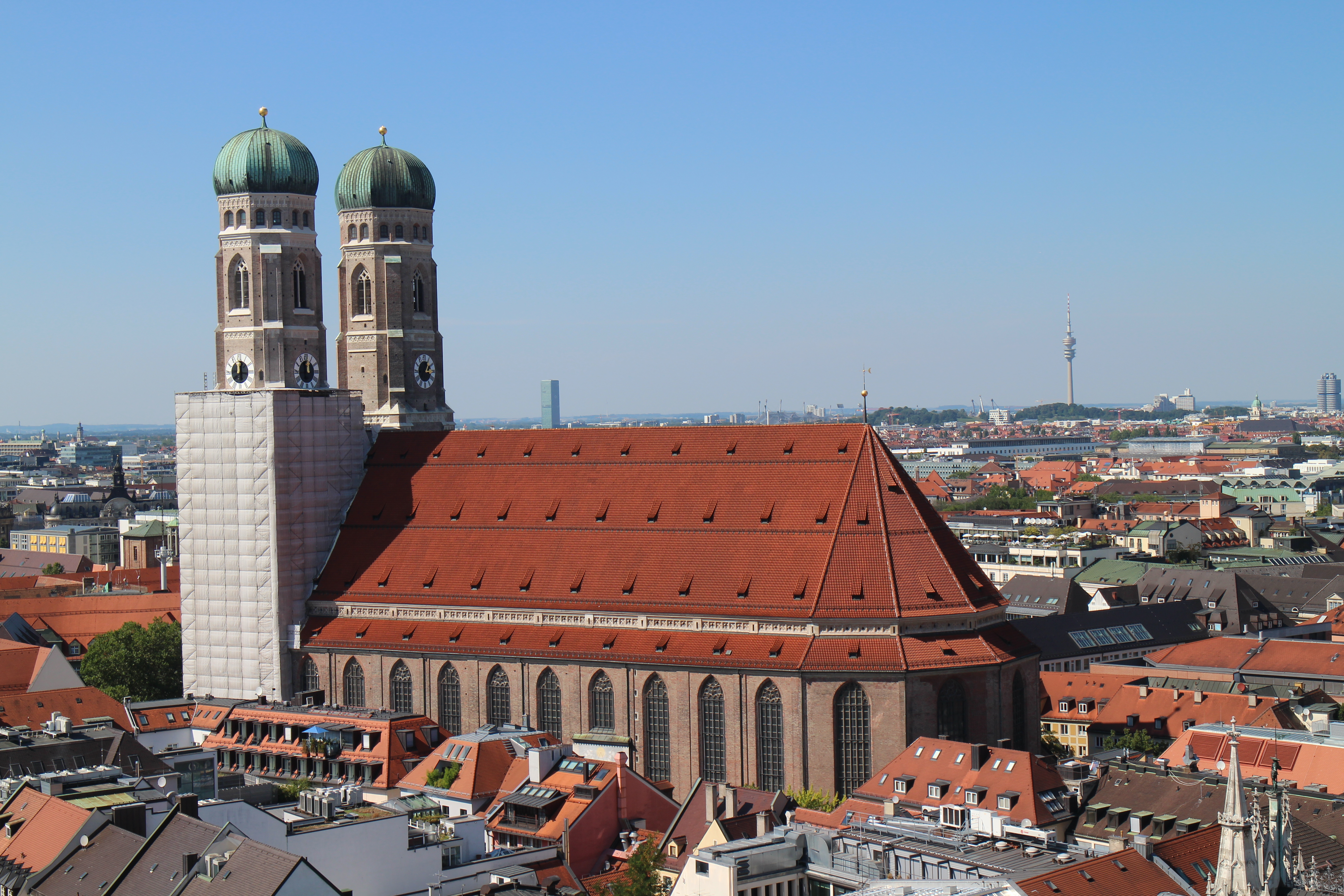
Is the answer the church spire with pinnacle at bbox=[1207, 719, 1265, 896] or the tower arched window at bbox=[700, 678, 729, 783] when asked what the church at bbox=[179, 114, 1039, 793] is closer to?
the tower arched window at bbox=[700, 678, 729, 783]

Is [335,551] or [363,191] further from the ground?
[363,191]

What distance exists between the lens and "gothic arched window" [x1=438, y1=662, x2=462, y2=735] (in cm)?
9062

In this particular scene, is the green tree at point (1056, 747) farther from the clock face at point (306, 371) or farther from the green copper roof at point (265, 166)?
the green copper roof at point (265, 166)

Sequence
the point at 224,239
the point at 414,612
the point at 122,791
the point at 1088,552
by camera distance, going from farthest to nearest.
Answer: the point at 1088,552
the point at 224,239
the point at 414,612
the point at 122,791

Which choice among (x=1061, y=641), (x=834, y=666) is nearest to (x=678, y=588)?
(x=834, y=666)

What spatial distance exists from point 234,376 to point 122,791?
137 feet

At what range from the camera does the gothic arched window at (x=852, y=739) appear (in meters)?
79.8

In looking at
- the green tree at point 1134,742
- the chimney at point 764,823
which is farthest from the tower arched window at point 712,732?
the green tree at point 1134,742

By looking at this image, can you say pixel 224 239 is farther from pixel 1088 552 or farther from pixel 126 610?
pixel 1088 552

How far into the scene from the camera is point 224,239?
326 ft

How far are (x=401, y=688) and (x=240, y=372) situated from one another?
20.4 m

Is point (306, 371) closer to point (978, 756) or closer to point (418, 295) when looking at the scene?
point (418, 295)

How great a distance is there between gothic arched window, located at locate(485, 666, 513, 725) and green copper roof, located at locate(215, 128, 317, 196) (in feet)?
99.5

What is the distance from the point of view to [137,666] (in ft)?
346
